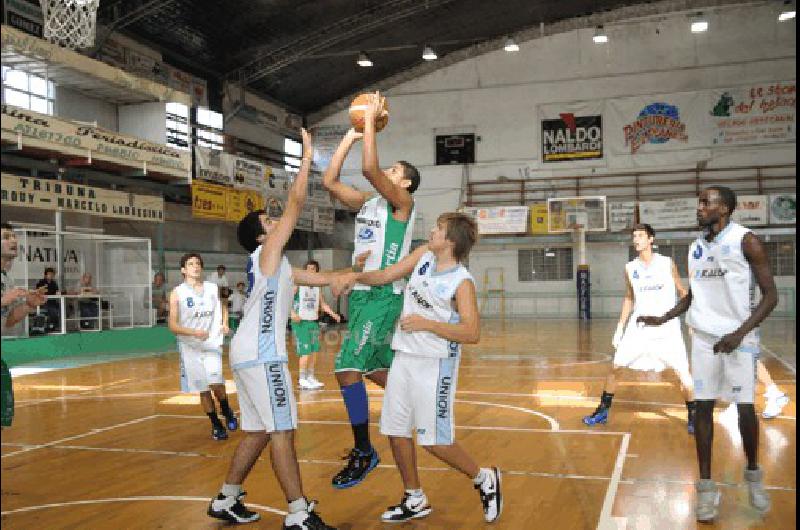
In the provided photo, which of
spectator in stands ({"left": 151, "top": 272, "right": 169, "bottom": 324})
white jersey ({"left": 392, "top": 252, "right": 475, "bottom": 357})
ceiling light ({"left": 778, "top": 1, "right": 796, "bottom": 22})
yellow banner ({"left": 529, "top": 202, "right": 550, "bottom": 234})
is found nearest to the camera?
white jersey ({"left": 392, "top": 252, "right": 475, "bottom": 357})

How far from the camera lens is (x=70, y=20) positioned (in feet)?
37.5

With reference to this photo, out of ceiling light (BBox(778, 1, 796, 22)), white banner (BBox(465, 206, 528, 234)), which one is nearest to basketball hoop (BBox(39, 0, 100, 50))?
white banner (BBox(465, 206, 528, 234))

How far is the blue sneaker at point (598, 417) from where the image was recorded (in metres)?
6.90

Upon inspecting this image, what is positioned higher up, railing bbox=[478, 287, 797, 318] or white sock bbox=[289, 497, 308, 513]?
white sock bbox=[289, 497, 308, 513]

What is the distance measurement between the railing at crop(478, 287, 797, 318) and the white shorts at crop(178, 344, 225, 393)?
19895mm

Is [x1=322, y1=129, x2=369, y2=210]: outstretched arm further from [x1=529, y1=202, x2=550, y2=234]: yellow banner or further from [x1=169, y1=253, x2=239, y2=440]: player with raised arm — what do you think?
[x1=529, y1=202, x2=550, y2=234]: yellow banner

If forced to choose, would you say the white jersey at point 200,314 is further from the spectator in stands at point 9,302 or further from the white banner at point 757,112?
the white banner at point 757,112

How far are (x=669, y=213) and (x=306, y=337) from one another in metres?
17.4

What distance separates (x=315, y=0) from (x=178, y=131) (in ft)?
16.8

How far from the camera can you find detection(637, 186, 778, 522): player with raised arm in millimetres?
4031

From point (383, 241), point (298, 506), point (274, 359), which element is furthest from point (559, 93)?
point (298, 506)

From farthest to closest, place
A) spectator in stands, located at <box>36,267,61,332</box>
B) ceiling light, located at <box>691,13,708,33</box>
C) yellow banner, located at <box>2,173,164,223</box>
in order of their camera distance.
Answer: ceiling light, located at <box>691,13,708,33</box> → spectator in stands, located at <box>36,267,61,332</box> → yellow banner, located at <box>2,173,164,223</box>

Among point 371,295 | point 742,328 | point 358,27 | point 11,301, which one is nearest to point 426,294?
point 371,295

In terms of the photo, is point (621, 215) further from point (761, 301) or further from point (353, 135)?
point (353, 135)
